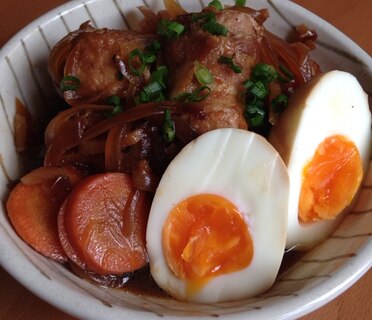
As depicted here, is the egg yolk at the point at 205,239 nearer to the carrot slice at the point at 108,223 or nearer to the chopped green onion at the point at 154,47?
the carrot slice at the point at 108,223

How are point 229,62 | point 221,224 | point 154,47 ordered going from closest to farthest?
1. point 221,224
2. point 229,62
3. point 154,47

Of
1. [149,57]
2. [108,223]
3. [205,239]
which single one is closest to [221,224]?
[205,239]

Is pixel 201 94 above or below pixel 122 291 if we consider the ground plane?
above

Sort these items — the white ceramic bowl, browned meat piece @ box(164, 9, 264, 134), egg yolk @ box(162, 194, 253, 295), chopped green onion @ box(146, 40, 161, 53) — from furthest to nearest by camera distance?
chopped green onion @ box(146, 40, 161, 53) < browned meat piece @ box(164, 9, 264, 134) < egg yolk @ box(162, 194, 253, 295) < the white ceramic bowl

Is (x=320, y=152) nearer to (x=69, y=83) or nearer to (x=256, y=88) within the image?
(x=256, y=88)

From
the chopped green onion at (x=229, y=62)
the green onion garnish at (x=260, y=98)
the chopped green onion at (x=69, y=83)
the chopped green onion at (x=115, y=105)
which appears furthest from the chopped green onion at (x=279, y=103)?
the chopped green onion at (x=69, y=83)

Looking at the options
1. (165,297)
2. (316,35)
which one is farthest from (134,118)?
(316,35)

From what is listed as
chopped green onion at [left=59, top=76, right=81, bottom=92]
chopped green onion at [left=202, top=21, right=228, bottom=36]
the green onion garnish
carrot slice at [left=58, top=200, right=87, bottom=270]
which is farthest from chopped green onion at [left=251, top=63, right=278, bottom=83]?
carrot slice at [left=58, top=200, right=87, bottom=270]

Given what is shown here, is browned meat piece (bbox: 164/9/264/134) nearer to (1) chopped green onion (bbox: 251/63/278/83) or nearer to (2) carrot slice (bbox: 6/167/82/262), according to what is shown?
(1) chopped green onion (bbox: 251/63/278/83)
